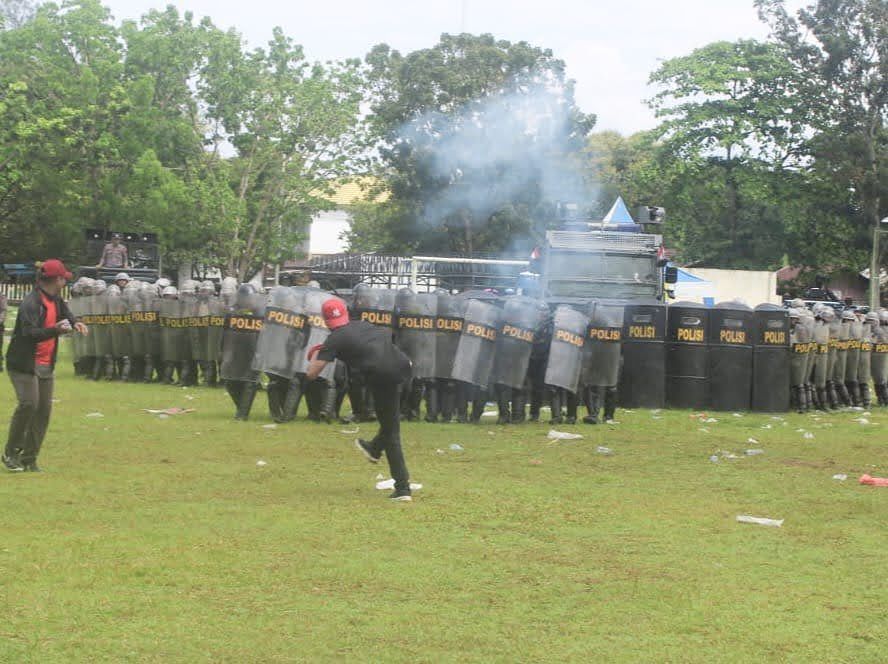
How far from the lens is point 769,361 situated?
66.6 feet

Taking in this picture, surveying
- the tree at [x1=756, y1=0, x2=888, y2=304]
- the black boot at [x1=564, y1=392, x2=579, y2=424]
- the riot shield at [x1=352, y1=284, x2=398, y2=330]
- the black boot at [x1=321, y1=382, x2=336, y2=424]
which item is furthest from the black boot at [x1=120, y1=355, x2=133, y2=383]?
the tree at [x1=756, y1=0, x2=888, y2=304]

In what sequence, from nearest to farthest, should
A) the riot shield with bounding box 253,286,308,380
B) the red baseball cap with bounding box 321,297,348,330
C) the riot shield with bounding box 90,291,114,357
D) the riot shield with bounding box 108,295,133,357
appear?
the red baseball cap with bounding box 321,297,348,330 < the riot shield with bounding box 253,286,308,380 < the riot shield with bounding box 108,295,133,357 < the riot shield with bounding box 90,291,114,357

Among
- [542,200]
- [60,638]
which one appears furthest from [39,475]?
[542,200]

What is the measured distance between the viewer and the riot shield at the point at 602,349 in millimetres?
17672

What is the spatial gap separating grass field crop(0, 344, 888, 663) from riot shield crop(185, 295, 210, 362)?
6740 mm

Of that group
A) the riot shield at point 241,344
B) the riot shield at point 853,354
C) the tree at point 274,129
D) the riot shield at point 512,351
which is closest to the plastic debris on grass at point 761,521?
the riot shield at point 512,351

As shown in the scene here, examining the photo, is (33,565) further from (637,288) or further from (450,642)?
(637,288)

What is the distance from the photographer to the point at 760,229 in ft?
197

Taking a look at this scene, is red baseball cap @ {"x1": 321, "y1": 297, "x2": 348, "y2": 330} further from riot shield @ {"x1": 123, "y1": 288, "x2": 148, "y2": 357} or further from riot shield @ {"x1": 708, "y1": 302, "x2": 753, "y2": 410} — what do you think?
riot shield @ {"x1": 123, "y1": 288, "x2": 148, "y2": 357}

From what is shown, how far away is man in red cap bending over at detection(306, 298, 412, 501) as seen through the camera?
35.0ft

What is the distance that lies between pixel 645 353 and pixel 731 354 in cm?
134

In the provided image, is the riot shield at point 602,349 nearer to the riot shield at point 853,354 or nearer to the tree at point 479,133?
the riot shield at point 853,354

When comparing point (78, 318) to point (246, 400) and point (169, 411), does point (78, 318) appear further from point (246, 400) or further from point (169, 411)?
point (246, 400)

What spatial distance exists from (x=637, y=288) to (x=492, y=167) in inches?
919
